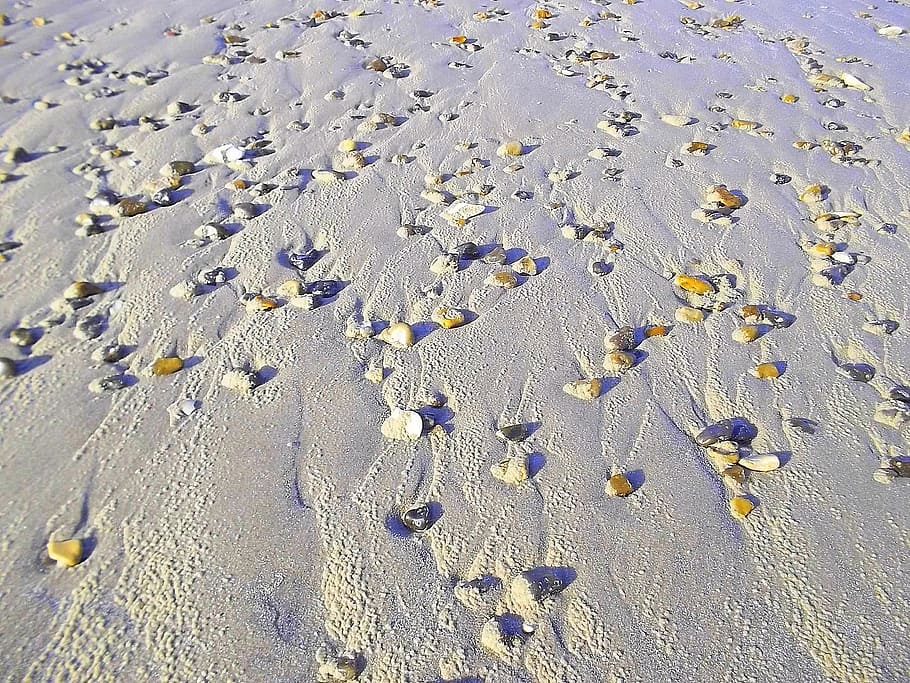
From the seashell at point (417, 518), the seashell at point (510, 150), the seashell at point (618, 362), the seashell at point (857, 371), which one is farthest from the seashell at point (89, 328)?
the seashell at point (857, 371)

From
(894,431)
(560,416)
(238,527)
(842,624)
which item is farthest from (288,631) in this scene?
(894,431)

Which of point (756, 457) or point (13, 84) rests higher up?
point (13, 84)

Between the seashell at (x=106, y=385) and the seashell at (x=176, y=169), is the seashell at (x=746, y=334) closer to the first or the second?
the seashell at (x=106, y=385)

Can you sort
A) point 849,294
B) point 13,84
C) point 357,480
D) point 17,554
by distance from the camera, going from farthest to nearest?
point 13,84, point 849,294, point 357,480, point 17,554

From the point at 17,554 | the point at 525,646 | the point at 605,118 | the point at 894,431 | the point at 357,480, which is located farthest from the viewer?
the point at 605,118

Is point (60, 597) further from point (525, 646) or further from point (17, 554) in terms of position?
point (525, 646)

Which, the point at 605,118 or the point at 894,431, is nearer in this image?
the point at 894,431

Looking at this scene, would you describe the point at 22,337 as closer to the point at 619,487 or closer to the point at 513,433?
the point at 513,433
